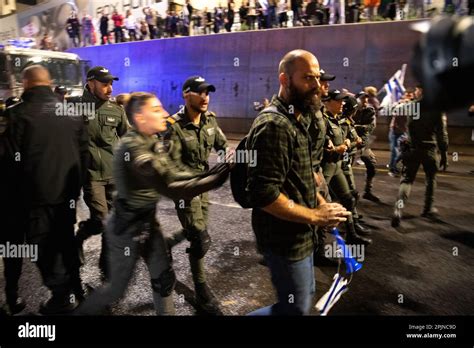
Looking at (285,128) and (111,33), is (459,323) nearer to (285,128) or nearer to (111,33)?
(285,128)

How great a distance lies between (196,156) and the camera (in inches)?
138

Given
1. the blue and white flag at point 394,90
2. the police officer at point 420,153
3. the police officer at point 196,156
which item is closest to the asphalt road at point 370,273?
the police officer at point 196,156

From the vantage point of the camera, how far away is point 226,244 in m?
4.80

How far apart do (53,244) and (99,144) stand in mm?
1417

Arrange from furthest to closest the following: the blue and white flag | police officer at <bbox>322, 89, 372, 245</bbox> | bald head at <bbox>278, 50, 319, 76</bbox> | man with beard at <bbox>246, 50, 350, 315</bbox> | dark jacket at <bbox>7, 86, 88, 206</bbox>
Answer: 1. the blue and white flag
2. police officer at <bbox>322, 89, 372, 245</bbox>
3. dark jacket at <bbox>7, 86, 88, 206</bbox>
4. bald head at <bbox>278, 50, 319, 76</bbox>
5. man with beard at <bbox>246, 50, 350, 315</bbox>

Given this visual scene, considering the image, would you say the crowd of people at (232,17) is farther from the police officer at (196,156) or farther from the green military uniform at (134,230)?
the green military uniform at (134,230)

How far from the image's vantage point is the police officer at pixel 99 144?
3867 millimetres

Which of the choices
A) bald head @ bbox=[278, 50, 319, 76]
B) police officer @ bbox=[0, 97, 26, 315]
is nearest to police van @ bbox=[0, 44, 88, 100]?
police officer @ bbox=[0, 97, 26, 315]

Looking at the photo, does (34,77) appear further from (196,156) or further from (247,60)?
(247,60)

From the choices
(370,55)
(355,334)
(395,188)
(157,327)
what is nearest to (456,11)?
(370,55)

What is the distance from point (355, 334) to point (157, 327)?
1474 mm

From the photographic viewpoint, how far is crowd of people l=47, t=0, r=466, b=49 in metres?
13.3

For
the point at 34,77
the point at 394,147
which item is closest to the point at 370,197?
the point at 394,147

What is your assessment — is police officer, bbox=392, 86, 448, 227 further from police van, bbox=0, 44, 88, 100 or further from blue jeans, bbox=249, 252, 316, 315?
police van, bbox=0, 44, 88, 100
